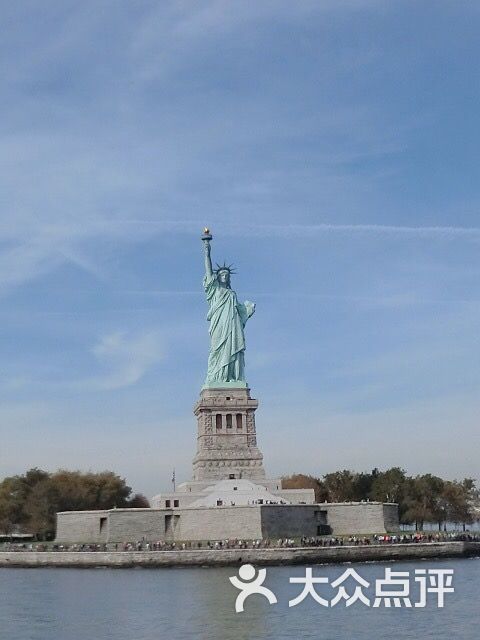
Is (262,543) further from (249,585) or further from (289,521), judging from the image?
(249,585)

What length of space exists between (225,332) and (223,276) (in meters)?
3.85

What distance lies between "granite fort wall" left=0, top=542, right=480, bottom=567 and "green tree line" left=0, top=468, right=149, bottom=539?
18949mm

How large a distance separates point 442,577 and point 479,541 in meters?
16.8

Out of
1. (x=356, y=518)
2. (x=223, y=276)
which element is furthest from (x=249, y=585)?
(x=223, y=276)

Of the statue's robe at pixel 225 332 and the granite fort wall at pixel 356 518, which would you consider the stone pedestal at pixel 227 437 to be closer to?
the statue's robe at pixel 225 332

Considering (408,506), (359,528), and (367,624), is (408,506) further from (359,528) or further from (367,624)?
(367,624)

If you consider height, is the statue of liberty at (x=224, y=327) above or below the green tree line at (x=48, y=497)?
above

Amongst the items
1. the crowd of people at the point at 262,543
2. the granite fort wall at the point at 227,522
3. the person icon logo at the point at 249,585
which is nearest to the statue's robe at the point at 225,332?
the granite fort wall at the point at 227,522

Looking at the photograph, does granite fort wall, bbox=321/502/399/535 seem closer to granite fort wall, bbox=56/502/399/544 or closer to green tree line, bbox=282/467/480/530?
granite fort wall, bbox=56/502/399/544

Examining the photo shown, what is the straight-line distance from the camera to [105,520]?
191ft

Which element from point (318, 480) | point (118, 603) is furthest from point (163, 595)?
point (318, 480)

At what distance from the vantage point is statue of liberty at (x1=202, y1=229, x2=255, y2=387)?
67.2 meters

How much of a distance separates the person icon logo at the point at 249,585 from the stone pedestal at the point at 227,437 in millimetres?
16435

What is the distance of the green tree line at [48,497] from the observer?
233ft
